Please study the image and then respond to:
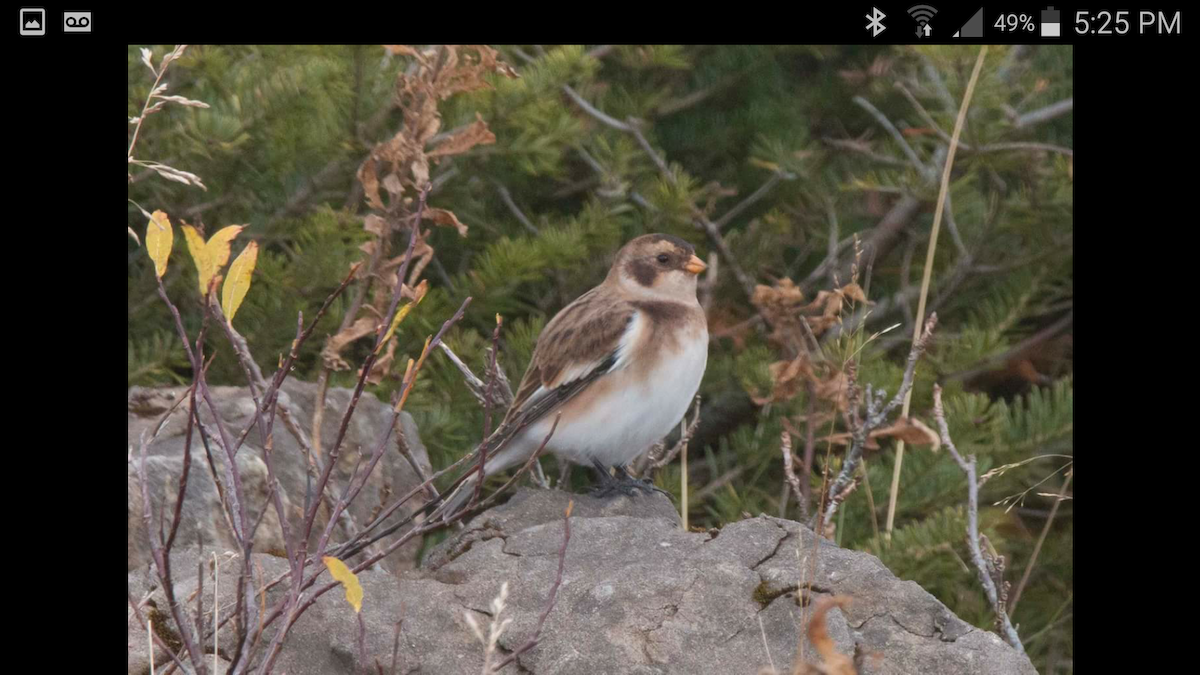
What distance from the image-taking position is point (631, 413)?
445cm

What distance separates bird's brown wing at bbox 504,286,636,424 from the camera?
4418 millimetres

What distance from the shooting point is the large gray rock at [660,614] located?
9.11 feet

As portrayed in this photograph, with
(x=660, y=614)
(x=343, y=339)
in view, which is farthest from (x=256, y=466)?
(x=660, y=614)

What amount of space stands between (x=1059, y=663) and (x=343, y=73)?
3.40 meters

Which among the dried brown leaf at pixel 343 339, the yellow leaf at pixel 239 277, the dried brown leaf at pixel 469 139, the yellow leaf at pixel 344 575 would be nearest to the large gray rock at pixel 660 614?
the yellow leaf at pixel 344 575

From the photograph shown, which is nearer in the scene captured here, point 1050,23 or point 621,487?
point 1050,23

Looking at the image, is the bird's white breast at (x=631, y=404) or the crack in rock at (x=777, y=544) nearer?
the crack in rock at (x=777, y=544)

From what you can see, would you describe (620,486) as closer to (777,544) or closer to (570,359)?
(570,359)

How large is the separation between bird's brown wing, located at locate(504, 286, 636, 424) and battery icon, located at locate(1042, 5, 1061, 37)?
1672mm

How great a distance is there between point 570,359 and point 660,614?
1.70 metres

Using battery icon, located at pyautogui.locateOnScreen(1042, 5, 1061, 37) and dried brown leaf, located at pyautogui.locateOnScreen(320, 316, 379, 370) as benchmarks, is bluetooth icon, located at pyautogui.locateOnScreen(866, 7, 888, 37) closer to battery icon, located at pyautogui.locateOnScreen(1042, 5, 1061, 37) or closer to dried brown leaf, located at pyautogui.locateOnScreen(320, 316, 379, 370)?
battery icon, located at pyautogui.locateOnScreen(1042, 5, 1061, 37)

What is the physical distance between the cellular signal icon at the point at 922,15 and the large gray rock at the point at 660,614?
1.24 metres
